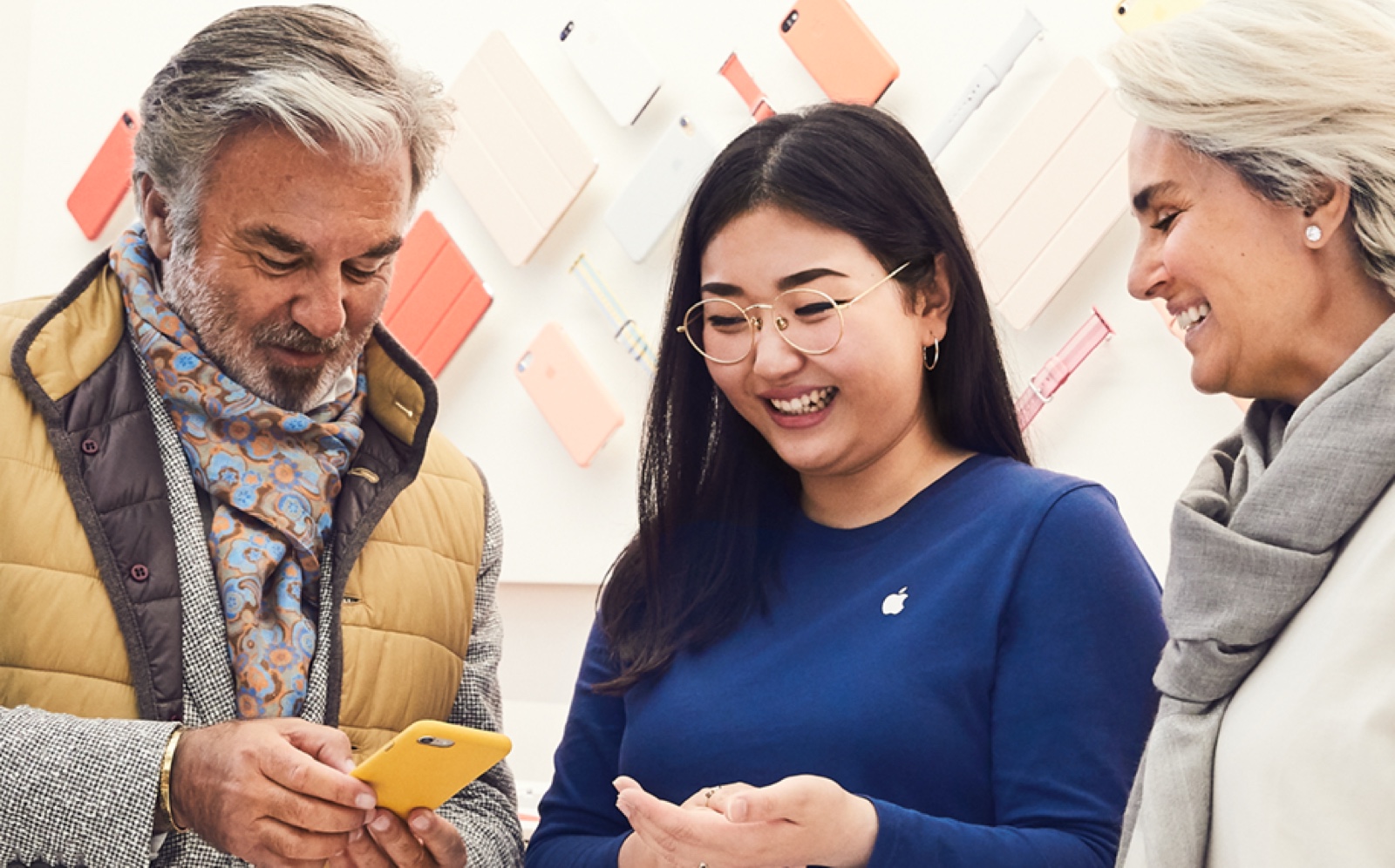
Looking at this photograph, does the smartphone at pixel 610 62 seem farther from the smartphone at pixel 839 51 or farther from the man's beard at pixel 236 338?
the man's beard at pixel 236 338

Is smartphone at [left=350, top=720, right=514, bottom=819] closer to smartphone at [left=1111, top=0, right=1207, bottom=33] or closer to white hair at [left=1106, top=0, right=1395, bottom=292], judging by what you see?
white hair at [left=1106, top=0, right=1395, bottom=292]

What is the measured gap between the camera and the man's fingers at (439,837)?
159 cm

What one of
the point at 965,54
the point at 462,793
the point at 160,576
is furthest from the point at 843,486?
the point at 965,54

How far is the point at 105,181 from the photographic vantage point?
12.0 ft

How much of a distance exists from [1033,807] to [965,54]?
1.94 m

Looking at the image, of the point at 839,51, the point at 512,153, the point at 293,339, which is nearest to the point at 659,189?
the point at 512,153

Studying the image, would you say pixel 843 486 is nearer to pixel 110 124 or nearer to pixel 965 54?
pixel 965 54

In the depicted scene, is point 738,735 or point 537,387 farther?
point 537,387

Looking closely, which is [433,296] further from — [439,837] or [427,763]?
[427,763]

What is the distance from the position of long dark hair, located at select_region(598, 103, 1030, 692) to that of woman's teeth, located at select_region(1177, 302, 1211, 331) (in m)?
0.34

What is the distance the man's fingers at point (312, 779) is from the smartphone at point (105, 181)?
263 cm

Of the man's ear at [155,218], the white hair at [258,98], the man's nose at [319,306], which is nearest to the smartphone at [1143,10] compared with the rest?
the white hair at [258,98]

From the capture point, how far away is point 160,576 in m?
1.67

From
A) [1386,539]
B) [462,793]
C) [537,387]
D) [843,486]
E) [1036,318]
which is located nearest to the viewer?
[1386,539]
